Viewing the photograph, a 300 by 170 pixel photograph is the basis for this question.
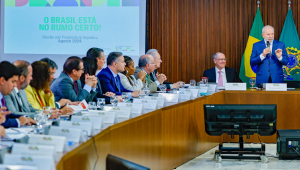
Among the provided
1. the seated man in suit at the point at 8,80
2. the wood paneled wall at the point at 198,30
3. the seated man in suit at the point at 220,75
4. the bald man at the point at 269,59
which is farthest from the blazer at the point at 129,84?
the wood paneled wall at the point at 198,30

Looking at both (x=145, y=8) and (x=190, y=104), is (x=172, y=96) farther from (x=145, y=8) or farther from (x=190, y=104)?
(x=145, y=8)

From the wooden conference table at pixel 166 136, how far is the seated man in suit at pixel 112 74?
0.86 m

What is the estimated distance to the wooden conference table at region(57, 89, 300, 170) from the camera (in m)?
2.15

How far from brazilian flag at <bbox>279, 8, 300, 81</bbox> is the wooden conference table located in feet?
5.98

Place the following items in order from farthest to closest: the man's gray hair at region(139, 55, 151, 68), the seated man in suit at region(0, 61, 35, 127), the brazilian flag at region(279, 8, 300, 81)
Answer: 1. the brazilian flag at region(279, 8, 300, 81)
2. the man's gray hair at region(139, 55, 151, 68)
3. the seated man in suit at region(0, 61, 35, 127)

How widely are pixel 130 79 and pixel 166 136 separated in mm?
1573

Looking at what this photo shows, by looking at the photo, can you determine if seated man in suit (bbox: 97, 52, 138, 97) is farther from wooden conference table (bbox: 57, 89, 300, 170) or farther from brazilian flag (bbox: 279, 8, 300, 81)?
brazilian flag (bbox: 279, 8, 300, 81)

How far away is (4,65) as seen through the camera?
2.31 metres

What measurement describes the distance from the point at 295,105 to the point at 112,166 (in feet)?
13.1

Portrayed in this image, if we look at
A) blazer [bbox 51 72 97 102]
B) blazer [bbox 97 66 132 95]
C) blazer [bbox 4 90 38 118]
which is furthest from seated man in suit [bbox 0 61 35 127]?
blazer [bbox 97 66 132 95]

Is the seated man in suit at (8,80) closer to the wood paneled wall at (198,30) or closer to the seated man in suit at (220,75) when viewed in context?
the seated man in suit at (220,75)

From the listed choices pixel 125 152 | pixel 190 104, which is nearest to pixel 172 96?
pixel 190 104

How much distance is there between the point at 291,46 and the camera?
692 cm

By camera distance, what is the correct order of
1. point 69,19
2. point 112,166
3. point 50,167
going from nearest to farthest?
1. point 50,167
2. point 112,166
3. point 69,19
